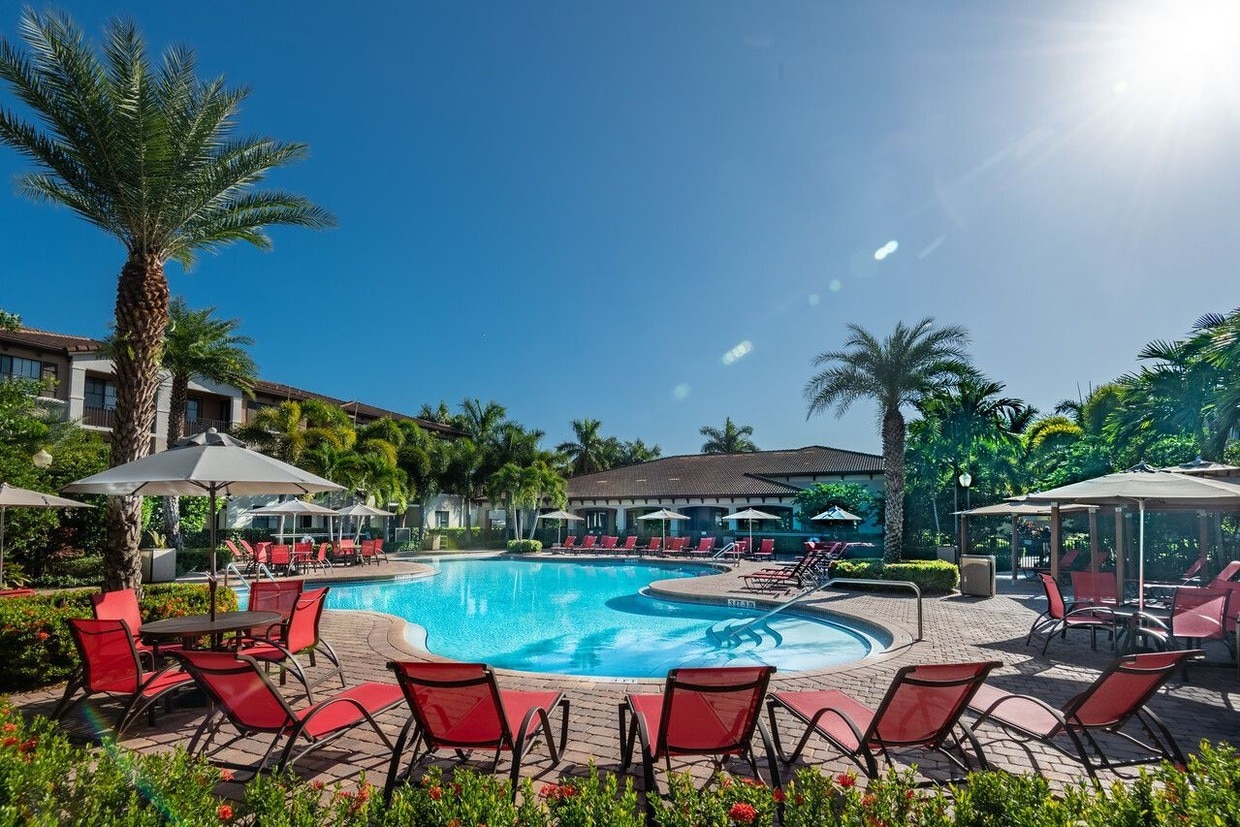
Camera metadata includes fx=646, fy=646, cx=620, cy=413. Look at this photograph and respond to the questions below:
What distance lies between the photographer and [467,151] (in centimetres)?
1822

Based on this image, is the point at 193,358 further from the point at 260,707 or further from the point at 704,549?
the point at 260,707

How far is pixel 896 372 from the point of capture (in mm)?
18875

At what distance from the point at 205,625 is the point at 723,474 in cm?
3227

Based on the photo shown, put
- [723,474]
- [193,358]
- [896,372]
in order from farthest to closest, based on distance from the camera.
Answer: [723,474]
[193,358]
[896,372]

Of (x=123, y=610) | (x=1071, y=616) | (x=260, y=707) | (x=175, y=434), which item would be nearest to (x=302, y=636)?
(x=123, y=610)

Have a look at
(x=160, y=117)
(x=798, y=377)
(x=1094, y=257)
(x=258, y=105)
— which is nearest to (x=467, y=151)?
(x=258, y=105)

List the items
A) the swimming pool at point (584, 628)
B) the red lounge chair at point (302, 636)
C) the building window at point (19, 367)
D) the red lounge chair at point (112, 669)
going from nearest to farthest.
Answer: the red lounge chair at point (112, 669) < the red lounge chair at point (302, 636) < the swimming pool at point (584, 628) < the building window at point (19, 367)

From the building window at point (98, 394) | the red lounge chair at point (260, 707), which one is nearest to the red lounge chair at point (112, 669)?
the red lounge chair at point (260, 707)

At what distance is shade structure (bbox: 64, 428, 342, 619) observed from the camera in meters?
5.88

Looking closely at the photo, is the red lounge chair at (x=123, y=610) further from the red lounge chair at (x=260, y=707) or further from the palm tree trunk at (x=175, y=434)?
the palm tree trunk at (x=175, y=434)

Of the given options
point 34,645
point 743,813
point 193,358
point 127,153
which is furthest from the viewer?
point 193,358

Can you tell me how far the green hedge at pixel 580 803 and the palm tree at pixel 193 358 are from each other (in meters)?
21.4

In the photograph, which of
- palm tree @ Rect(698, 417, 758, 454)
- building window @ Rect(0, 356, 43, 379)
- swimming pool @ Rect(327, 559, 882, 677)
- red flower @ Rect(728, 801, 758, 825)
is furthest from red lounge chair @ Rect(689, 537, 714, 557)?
palm tree @ Rect(698, 417, 758, 454)

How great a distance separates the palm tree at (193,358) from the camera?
22219 mm
